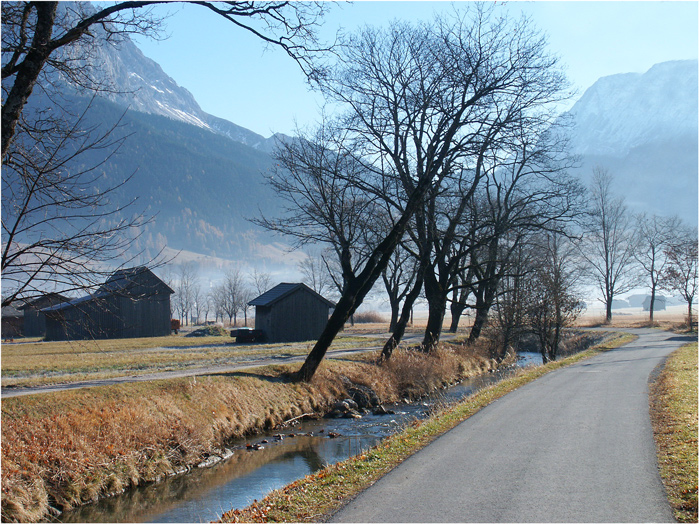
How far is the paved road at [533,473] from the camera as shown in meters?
6.29

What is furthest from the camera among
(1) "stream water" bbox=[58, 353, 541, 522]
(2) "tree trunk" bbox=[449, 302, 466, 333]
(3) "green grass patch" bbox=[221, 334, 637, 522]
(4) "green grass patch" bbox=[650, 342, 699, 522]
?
(2) "tree trunk" bbox=[449, 302, 466, 333]

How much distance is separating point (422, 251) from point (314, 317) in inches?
1063

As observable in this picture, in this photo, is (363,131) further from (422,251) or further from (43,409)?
(43,409)

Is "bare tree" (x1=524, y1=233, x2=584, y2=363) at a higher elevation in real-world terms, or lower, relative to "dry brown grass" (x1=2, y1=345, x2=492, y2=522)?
higher

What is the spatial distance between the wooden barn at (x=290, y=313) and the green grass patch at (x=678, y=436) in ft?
112

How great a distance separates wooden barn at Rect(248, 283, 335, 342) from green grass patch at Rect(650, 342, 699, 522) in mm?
34084

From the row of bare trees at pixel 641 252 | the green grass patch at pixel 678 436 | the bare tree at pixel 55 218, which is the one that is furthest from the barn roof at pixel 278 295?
the bare tree at pixel 55 218

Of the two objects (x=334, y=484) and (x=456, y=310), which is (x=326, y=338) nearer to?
(x=334, y=484)

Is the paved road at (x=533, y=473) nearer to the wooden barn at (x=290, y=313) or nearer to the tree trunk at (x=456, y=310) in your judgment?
the tree trunk at (x=456, y=310)

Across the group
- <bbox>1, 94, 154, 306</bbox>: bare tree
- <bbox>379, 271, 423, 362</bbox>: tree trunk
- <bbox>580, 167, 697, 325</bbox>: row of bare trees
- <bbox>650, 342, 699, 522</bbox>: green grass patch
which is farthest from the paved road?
<bbox>580, 167, 697, 325</bbox>: row of bare trees

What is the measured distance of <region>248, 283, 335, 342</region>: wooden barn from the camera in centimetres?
4734

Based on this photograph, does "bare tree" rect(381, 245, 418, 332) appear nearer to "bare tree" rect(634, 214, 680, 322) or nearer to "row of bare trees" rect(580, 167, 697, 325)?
"row of bare trees" rect(580, 167, 697, 325)

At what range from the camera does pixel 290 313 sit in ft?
158

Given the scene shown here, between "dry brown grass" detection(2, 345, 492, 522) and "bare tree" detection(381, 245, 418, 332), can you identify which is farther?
"bare tree" detection(381, 245, 418, 332)
